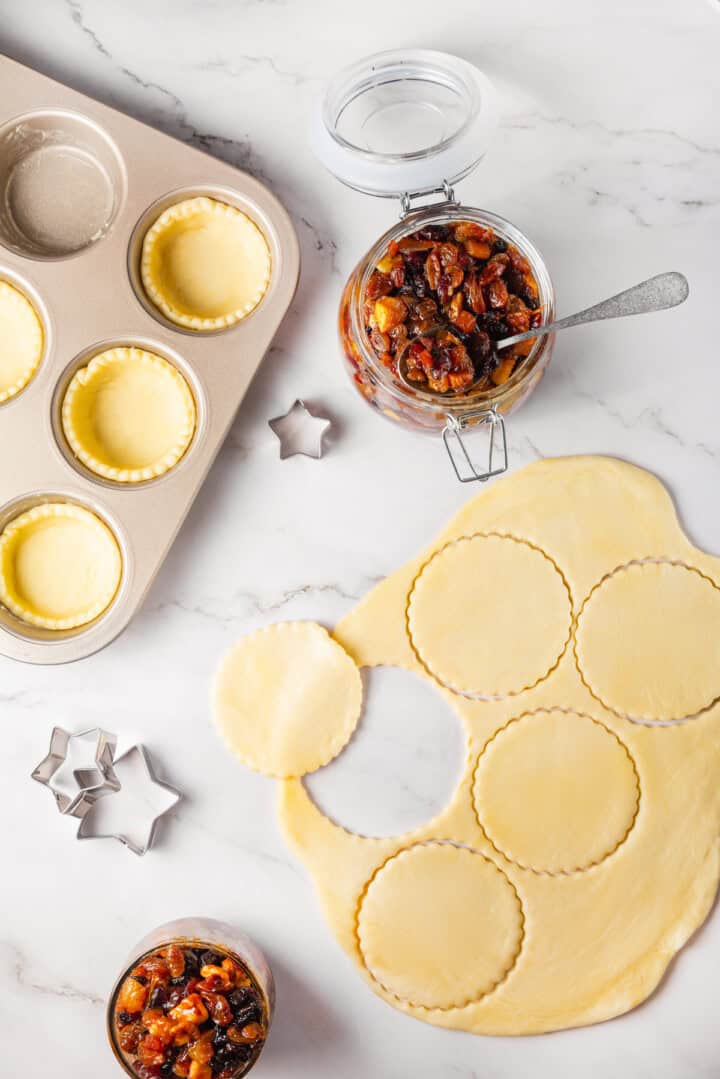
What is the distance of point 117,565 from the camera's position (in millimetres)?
1660

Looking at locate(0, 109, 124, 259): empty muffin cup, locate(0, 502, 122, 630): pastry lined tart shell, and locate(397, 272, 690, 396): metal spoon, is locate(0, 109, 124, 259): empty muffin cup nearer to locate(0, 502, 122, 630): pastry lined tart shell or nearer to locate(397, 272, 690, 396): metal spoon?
locate(0, 502, 122, 630): pastry lined tart shell

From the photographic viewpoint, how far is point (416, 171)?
1570 millimetres

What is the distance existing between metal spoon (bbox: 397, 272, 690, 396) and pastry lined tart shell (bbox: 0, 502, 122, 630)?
0.71m

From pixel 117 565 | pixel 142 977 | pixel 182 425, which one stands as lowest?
pixel 142 977

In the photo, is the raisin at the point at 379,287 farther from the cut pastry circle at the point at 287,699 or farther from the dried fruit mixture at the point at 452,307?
the cut pastry circle at the point at 287,699

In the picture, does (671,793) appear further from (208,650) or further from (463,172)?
(463,172)

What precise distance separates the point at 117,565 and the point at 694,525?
3.74 ft

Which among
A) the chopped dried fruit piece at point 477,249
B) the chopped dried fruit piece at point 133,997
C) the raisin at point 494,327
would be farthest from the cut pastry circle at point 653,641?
the chopped dried fruit piece at point 133,997

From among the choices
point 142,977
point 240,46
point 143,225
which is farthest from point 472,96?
point 142,977

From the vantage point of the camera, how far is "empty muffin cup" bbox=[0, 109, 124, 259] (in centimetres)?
172

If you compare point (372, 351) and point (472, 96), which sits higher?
point (472, 96)

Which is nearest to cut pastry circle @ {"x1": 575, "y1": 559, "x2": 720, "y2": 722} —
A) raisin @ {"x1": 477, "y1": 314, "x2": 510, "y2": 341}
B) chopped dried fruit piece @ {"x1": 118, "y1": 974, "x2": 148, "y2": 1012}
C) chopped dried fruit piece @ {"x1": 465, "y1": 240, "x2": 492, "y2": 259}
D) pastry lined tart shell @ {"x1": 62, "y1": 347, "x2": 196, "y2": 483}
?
raisin @ {"x1": 477, "y1": 314, "x2": 510, "y2": 341}

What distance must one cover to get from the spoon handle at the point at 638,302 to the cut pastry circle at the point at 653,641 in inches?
21.0

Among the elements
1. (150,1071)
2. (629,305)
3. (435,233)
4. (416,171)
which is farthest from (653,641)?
(150,1071)
